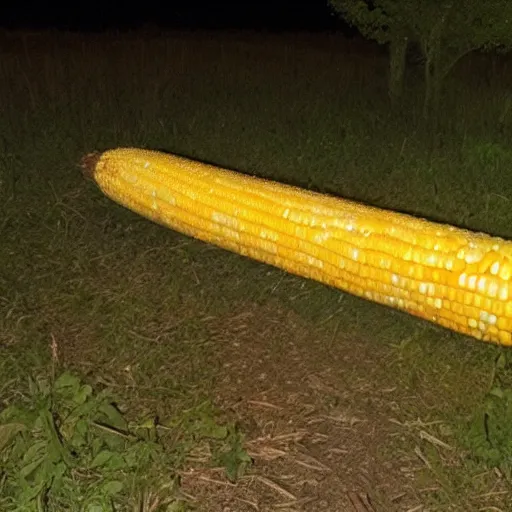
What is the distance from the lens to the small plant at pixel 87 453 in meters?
2.32

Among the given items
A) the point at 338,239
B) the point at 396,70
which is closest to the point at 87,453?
the point at 338,239

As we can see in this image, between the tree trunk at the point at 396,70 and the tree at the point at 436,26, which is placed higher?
the tree at the point at 436,26

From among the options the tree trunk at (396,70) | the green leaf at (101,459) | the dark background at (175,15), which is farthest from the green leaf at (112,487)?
the dark background at (175,15)

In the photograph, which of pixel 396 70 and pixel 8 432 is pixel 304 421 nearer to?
pixel 8 432

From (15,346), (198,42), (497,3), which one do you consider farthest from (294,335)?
(198,42)

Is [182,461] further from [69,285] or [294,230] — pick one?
[69,285]

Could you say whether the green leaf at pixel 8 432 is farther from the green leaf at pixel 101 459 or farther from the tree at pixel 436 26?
the tree at pixel 436 26

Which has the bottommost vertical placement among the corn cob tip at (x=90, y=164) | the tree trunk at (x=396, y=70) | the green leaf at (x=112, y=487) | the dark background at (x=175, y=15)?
the dark background at (x=175, y=15)

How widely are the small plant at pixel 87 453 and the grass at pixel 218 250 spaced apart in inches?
2.6

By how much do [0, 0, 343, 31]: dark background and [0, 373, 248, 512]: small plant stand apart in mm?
11158

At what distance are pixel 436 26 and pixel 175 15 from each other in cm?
856

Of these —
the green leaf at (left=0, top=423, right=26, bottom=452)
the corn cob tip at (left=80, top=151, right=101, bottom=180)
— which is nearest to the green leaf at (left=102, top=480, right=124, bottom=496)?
the green leaf at (left=0, top=423, right=26, bottom=452)

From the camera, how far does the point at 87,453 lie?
2.50 m

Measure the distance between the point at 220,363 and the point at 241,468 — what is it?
2.13 feet
